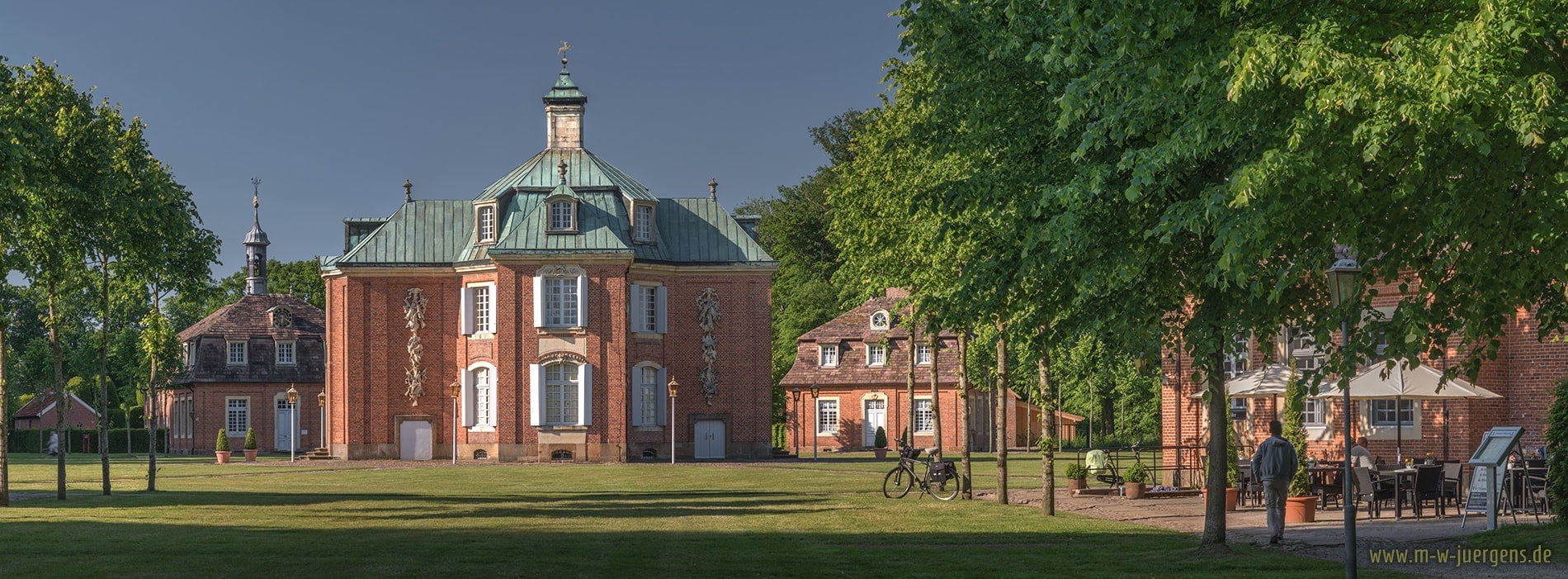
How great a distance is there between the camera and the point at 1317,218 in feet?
42.7

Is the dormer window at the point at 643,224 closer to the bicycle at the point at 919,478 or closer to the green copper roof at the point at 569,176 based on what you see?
the green copper roof at the point at 569,176

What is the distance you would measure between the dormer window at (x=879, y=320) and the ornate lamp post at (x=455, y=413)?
2364cm

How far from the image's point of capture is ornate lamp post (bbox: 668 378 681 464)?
55.2 meters

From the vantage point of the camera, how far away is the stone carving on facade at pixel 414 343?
60938 mm

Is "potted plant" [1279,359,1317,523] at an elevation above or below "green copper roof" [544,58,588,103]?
below

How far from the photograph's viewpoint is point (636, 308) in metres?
59.3

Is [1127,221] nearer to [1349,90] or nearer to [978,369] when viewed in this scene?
[1349,90]

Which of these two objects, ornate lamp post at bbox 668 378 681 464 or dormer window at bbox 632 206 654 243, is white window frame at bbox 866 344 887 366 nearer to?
ornate lamp post at bbox 668 378 681 464

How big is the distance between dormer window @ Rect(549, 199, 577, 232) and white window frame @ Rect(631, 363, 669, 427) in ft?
19.6

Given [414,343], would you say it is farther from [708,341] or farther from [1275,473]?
[1275,473]

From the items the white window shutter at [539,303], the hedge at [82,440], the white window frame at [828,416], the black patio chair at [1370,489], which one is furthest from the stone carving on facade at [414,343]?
the black patio chair at [1370,489]

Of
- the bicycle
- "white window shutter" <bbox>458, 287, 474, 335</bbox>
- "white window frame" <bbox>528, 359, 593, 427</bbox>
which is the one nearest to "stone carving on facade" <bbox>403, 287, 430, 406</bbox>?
"white window shutter" <bbox>458, 287, 474, 335</bbox>

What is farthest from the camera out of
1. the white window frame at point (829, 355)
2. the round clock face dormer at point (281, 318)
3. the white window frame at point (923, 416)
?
the round clock face dormer at point (281, 318)

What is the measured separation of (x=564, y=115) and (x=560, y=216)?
797 centimetres
